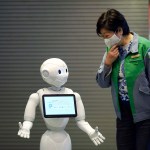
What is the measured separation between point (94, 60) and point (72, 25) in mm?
570

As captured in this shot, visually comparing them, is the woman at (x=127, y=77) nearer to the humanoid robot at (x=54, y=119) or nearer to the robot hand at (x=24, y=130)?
the humanoid robot at (x=54, y=119)

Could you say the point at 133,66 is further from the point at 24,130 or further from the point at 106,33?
the point at 24,130

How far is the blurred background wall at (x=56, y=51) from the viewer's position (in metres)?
5.03

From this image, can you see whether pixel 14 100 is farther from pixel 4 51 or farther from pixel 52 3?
pixel 52 3

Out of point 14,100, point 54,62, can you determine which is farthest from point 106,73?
point 14,100

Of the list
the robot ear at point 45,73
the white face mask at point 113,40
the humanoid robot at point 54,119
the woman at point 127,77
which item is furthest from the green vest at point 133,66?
the robot ear at point 45,73

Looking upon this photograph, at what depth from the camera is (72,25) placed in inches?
198

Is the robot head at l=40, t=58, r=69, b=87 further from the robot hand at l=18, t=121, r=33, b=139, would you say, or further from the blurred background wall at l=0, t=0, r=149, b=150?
the blurred background wall at l=0, t=0, r=149, b=150

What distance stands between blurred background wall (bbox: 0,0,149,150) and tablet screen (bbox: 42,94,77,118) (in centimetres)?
172

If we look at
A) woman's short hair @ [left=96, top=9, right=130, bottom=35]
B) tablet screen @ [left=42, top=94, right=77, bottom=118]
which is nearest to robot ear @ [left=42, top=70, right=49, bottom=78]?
tablet screen @ [left=42, top=94, right=77, bottom=118]

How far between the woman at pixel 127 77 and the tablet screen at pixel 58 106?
2.31ft

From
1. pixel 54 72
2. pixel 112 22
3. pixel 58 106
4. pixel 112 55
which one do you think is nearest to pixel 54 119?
pixel 58 106

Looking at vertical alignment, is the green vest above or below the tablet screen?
above

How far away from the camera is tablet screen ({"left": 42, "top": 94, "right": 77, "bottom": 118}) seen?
3.28m
